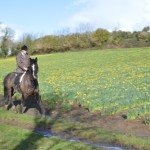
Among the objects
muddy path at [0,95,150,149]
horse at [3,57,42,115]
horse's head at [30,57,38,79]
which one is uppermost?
horse's head at [30,57,38,79]

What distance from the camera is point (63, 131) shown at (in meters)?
11.5

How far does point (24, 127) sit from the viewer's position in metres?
12.6

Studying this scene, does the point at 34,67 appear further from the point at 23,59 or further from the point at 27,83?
the point at 23,59

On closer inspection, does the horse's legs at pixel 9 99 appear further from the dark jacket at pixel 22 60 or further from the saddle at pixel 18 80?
the dark jacket at pixel 22 60

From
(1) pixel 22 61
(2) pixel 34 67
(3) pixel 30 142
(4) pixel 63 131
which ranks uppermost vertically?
(1) pixel 22 61

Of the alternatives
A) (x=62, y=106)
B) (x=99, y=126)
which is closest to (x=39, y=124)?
(x=99, y=126)

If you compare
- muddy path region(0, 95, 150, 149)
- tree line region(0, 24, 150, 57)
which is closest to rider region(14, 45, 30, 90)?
muddy path region(0, 95, 150, 149)

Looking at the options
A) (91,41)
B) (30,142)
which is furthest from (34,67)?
(91,41)

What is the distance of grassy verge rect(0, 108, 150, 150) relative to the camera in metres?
9.67

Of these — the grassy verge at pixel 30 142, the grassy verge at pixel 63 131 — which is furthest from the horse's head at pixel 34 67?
the grassy verge at pixel 30 142

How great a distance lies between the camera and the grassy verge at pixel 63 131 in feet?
31.7

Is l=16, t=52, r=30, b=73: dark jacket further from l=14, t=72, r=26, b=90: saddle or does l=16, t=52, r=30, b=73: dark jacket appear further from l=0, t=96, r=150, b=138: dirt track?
l=0, t=96, r=150, b=138: dirt track

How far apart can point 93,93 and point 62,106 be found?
2.30 m

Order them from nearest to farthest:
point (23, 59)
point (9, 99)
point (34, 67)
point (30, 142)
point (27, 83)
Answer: point (30, 142) → point (34, 67) → point (27, 83) → point (23, 59) → point (9, 99)
